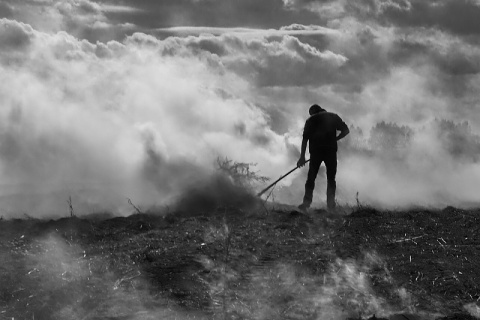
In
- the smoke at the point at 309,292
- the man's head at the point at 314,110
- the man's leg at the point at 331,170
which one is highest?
the man's head at the point at 314,110

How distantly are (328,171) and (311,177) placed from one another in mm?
392

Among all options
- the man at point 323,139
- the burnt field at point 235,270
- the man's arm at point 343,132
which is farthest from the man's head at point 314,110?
the burnt field at point 235,270

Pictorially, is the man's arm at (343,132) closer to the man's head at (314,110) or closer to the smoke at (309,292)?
the man's head at (314,110)

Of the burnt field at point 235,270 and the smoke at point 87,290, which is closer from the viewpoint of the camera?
the smoke at point 87,290

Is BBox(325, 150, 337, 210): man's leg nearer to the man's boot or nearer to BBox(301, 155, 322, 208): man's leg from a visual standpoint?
the man's boot

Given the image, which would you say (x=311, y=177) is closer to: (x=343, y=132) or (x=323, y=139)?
(x=323, y=139)

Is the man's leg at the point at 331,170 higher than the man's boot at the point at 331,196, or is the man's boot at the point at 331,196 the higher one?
the man's leg at the point at 331,170

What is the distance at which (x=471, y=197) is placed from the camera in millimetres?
22047

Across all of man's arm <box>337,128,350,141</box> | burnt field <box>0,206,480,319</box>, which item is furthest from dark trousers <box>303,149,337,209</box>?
burnt field <box>0,206,480,319</box>

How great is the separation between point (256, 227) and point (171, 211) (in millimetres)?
3011

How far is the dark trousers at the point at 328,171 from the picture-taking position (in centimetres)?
1484

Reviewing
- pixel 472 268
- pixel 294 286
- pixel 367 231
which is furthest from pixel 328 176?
pixel 294 286

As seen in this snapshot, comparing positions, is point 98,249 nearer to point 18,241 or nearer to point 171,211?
point 18,241

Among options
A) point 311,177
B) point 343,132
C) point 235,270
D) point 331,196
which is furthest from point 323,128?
point 235,270
